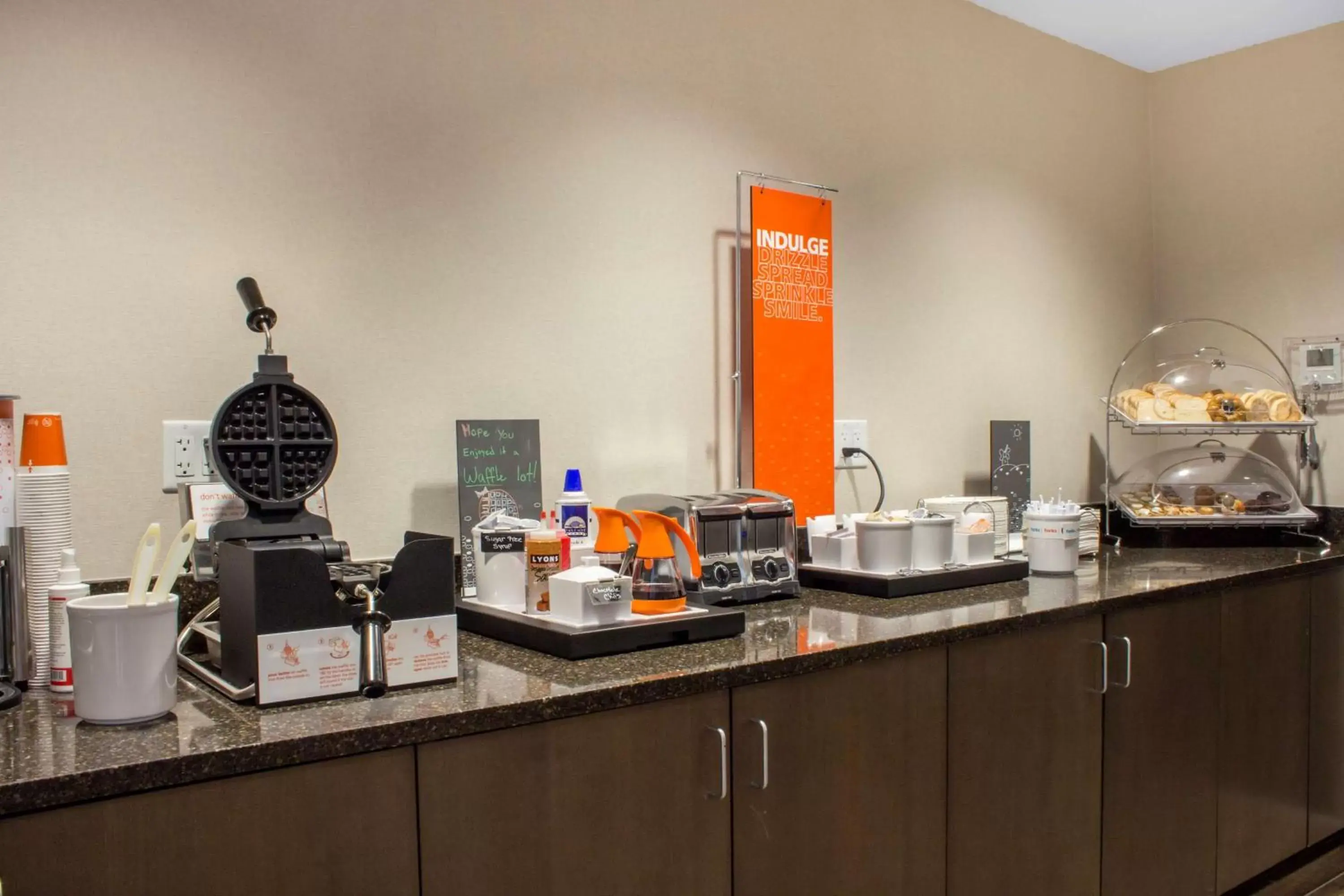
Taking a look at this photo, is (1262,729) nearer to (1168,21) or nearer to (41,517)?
(1168,21)

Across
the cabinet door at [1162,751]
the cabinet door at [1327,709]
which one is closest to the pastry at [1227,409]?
the cabinet door at [1327,709]

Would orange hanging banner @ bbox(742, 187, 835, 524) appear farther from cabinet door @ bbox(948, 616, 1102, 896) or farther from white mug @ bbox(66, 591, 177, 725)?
white mug @ bbox(66, 591, 177, 725)

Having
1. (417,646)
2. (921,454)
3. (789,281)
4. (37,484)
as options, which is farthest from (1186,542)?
(37,484)

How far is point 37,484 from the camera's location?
1364mm

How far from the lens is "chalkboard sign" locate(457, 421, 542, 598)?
1886 mm

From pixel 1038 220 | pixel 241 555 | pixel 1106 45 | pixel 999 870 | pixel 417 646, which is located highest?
pixel 1106 45

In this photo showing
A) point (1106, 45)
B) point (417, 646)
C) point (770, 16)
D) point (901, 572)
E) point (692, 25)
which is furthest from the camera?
point (1106, 45)

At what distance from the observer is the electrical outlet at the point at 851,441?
2.57m

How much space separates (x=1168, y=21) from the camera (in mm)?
3092

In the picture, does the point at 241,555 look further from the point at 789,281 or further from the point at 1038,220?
the point at 1038,220

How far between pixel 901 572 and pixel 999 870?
1.93 feet

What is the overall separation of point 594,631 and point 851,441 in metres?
1.26

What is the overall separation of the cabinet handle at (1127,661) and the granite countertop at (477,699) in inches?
3.0

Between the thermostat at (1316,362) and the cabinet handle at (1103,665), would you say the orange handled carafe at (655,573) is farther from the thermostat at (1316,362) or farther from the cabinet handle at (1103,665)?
the thermostat at (1316,362)
